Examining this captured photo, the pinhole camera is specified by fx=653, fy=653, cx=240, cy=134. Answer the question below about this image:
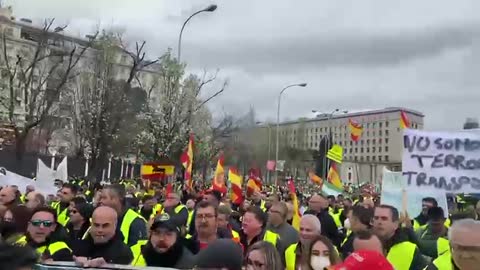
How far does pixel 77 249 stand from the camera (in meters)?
5.53

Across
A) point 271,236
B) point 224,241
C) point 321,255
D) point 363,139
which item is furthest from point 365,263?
point 363,139

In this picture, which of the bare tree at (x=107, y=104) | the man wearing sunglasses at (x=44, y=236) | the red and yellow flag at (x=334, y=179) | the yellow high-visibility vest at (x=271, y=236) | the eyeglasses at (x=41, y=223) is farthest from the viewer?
the bare tree at (x=107, y=104)

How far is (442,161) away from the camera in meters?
8.37

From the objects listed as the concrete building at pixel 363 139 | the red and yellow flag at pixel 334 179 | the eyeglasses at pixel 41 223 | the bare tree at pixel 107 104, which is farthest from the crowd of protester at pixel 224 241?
the concrete building at pixel 363 139

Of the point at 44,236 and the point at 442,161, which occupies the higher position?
the point at 442,161

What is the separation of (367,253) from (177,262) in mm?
2761

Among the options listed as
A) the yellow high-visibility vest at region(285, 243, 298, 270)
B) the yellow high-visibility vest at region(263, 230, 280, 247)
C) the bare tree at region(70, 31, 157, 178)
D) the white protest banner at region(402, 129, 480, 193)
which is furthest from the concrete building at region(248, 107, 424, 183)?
the yellow high-visibility vest at region(285, 243, 298, 270)

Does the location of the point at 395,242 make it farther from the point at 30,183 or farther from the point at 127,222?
the point at 30,183

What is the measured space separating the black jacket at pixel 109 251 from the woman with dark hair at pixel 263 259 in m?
1.41

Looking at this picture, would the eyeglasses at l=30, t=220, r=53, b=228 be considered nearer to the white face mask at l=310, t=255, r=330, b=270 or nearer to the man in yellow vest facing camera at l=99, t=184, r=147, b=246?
the man in yellow vest facing camera at l=99, t=184, r=147, b=246

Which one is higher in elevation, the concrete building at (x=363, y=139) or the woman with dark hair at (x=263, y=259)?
the concrete building at (x=363, y=139)

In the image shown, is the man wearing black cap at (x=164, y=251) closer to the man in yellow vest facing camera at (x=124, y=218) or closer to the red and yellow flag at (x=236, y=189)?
the man in yellow vest facing camera at (x=124, y=218)

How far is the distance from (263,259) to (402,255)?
1.96 metres

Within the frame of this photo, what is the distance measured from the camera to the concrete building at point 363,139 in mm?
88000
